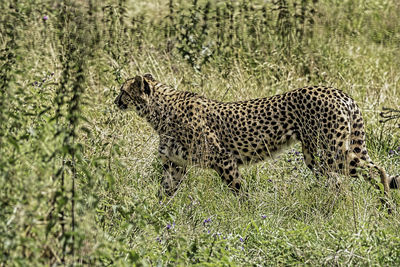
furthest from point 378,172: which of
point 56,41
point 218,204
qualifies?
point 56,41

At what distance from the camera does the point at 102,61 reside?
7.60 metres

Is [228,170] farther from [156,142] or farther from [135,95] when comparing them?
[135,95]

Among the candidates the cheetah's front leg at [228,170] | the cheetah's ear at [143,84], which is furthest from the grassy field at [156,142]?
the cheetah's ear at [143,84]

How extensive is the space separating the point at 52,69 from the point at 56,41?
782mm

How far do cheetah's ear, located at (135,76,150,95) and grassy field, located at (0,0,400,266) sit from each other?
225mm

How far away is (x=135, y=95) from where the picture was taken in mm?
5934

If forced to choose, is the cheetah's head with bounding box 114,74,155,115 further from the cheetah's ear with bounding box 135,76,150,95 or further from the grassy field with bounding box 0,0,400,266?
the grassy field with bounding box 0,0,400,266

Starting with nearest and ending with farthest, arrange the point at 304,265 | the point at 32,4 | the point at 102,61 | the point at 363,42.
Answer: the point at 304,265
the point at 102,61
the point at 32,4
the point at 363,42

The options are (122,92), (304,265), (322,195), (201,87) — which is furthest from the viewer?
(201,87)

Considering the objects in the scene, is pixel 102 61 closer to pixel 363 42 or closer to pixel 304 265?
pixel 363 42

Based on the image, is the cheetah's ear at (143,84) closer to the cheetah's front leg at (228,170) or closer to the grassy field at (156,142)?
the grassy field at (156,142)

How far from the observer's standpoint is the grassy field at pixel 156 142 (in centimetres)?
341

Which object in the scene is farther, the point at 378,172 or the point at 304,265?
the point at 378,172

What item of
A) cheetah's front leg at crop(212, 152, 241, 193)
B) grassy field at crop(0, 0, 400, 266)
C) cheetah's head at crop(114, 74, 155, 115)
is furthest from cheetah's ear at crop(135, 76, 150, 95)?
cheetah's front leg at crop(212, 152, 241, 193)
